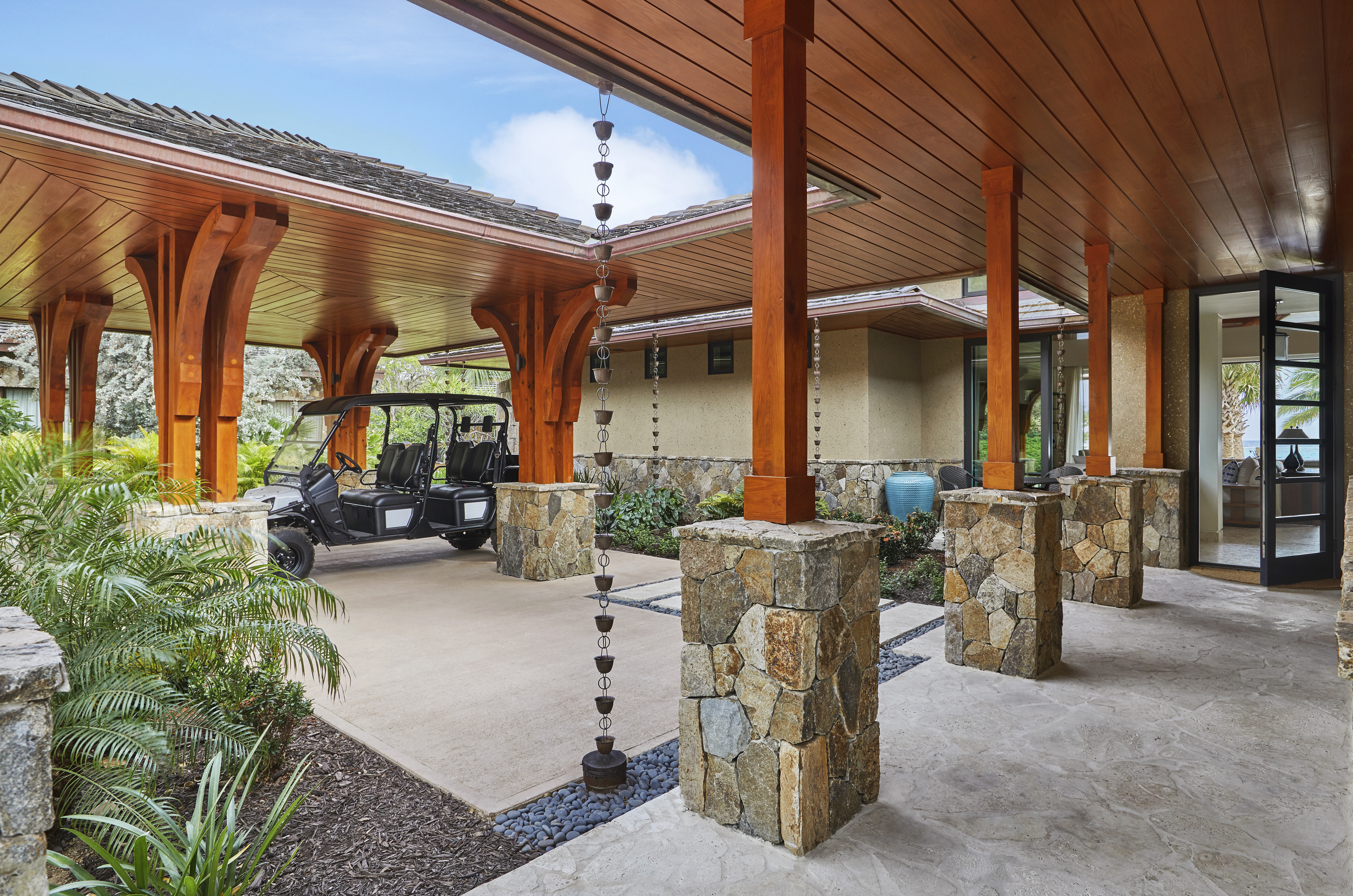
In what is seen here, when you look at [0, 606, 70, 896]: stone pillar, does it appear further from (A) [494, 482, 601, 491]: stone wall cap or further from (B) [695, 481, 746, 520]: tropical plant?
(B) [695, 481, 746, 520]: tropical plant

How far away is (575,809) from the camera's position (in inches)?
104

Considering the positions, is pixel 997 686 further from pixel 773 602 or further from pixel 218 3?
pixel 218 3

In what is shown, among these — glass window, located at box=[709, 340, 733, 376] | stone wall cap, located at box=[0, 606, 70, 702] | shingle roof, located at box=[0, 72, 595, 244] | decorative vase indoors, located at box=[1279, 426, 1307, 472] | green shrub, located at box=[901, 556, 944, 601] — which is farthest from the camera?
glass window, located at box=[709, 340, 733, 376]

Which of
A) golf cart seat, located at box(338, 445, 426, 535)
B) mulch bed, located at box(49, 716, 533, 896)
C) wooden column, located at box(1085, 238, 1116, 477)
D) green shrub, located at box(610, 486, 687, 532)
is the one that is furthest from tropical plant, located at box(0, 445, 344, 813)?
green shrub, located at box(610, 486, 687, 532)

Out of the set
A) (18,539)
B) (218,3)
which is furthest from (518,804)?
(218,3)

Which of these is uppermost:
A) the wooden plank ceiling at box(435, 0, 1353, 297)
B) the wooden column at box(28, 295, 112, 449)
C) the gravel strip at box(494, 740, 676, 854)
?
the wooden plank ceiling at box(435, 0, 1353, 297)

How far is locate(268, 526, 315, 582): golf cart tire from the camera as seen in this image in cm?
648

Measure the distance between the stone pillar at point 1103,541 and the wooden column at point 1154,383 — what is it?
68.3 inches

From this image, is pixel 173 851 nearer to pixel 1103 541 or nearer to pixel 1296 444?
pixel 1103 541

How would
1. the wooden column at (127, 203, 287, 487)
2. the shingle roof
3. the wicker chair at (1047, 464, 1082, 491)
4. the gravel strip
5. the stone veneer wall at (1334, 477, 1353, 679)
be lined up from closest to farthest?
the stone veneer wall at (1334, 477, 1353, 679) → the gravel strip → the shingle roof → the wooden column at (127, 203, 287, 487) → the wicker chair at (1047, 464, 1082, 491)

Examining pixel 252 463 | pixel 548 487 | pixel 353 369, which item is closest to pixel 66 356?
pixel 252 463

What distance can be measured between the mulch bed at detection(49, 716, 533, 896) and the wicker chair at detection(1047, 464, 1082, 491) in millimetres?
7546

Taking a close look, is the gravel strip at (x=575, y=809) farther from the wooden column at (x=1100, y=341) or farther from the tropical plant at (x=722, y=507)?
the tropical plant at (x=722, y=507)

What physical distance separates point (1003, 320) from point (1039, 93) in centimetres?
123
